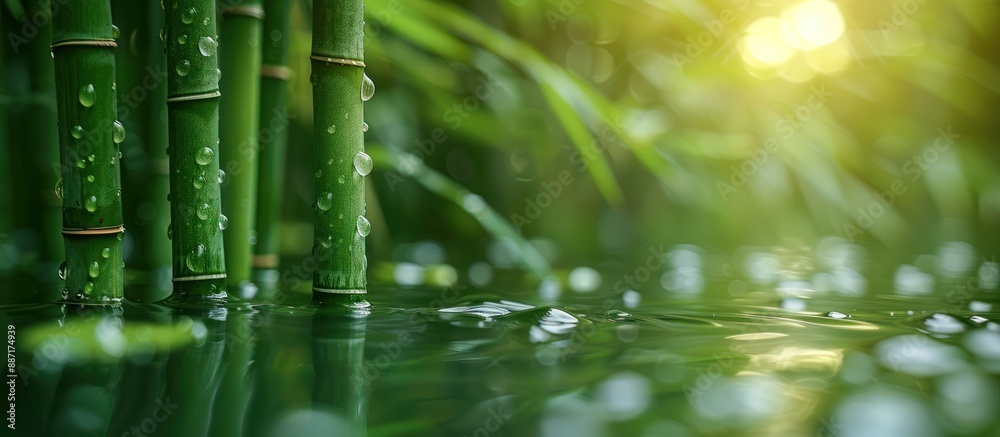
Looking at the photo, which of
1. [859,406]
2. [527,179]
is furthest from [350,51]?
[527,179]

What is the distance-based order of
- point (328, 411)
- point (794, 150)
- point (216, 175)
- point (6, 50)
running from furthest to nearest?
1. point (794, 150)
2. point (6, 50)
3. point (216, 175)
4. point (328, 411)

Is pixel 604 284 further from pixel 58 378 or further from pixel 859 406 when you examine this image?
pixel 58 378

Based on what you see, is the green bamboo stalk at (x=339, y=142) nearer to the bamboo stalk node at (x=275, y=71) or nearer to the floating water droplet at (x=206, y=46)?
the floating water droplet at (x=206, y=46)

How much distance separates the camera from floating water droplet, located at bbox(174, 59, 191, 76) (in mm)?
792

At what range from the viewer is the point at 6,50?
1161 millimetres

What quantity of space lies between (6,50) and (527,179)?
1.40 metres

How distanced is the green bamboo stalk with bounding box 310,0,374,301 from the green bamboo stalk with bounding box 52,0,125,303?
7.9 inches

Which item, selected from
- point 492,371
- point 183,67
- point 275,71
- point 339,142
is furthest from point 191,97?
point 492,371

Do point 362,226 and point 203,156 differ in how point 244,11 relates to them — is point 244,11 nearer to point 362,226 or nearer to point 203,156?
point 203,156

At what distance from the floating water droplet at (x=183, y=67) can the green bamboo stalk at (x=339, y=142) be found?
0.12m

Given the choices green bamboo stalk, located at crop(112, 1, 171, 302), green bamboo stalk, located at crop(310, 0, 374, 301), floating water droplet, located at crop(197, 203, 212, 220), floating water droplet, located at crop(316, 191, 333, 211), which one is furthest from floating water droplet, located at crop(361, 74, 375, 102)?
green bamboo stalk, located at crop(112, 1, 171, 302)

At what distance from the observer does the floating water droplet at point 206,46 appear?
0.79 metres

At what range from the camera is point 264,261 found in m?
1.21

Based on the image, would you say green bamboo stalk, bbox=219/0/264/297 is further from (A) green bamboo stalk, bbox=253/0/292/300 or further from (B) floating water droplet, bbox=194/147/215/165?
(B) floating water droplet, bbox=194/147/215/165
